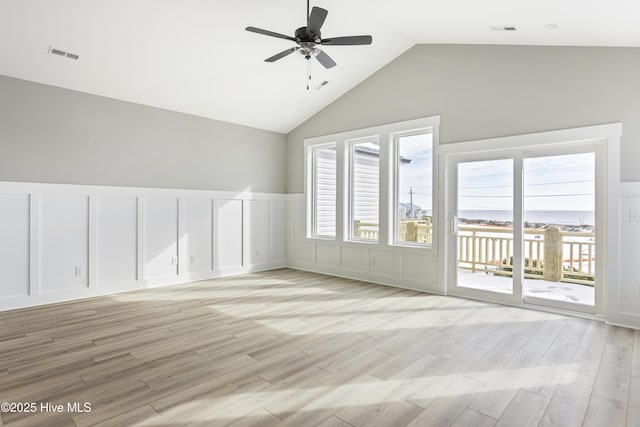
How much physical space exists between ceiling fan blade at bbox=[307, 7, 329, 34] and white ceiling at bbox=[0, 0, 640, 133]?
3.43 feet

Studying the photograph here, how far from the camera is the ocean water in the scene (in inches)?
163

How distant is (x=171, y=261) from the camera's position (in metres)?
5.81

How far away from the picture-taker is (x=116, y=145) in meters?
5.27

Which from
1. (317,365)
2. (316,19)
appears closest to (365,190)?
(316,19)

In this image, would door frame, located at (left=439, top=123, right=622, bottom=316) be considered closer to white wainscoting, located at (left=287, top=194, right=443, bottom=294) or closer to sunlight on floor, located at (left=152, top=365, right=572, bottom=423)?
white wainscoting, located at (left=287, top=194, right=443, bottom=294)

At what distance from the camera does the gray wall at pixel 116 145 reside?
449 centimetres

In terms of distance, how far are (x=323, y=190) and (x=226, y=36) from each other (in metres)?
3.39

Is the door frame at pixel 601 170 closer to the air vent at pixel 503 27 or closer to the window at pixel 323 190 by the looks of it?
the air vent at pixel 503 27

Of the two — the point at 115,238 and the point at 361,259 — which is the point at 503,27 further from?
the point at 115,238

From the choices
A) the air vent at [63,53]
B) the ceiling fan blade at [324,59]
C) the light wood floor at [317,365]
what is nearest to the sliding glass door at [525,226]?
the light wood floor at [317,365]

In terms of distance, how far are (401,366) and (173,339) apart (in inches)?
84.0

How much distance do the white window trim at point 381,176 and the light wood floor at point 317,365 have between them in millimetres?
1587

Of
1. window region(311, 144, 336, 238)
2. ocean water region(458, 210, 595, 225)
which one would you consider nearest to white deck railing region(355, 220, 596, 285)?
ocean water region(458, 210, 595, 225)

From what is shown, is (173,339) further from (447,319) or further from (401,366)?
(447,319)
